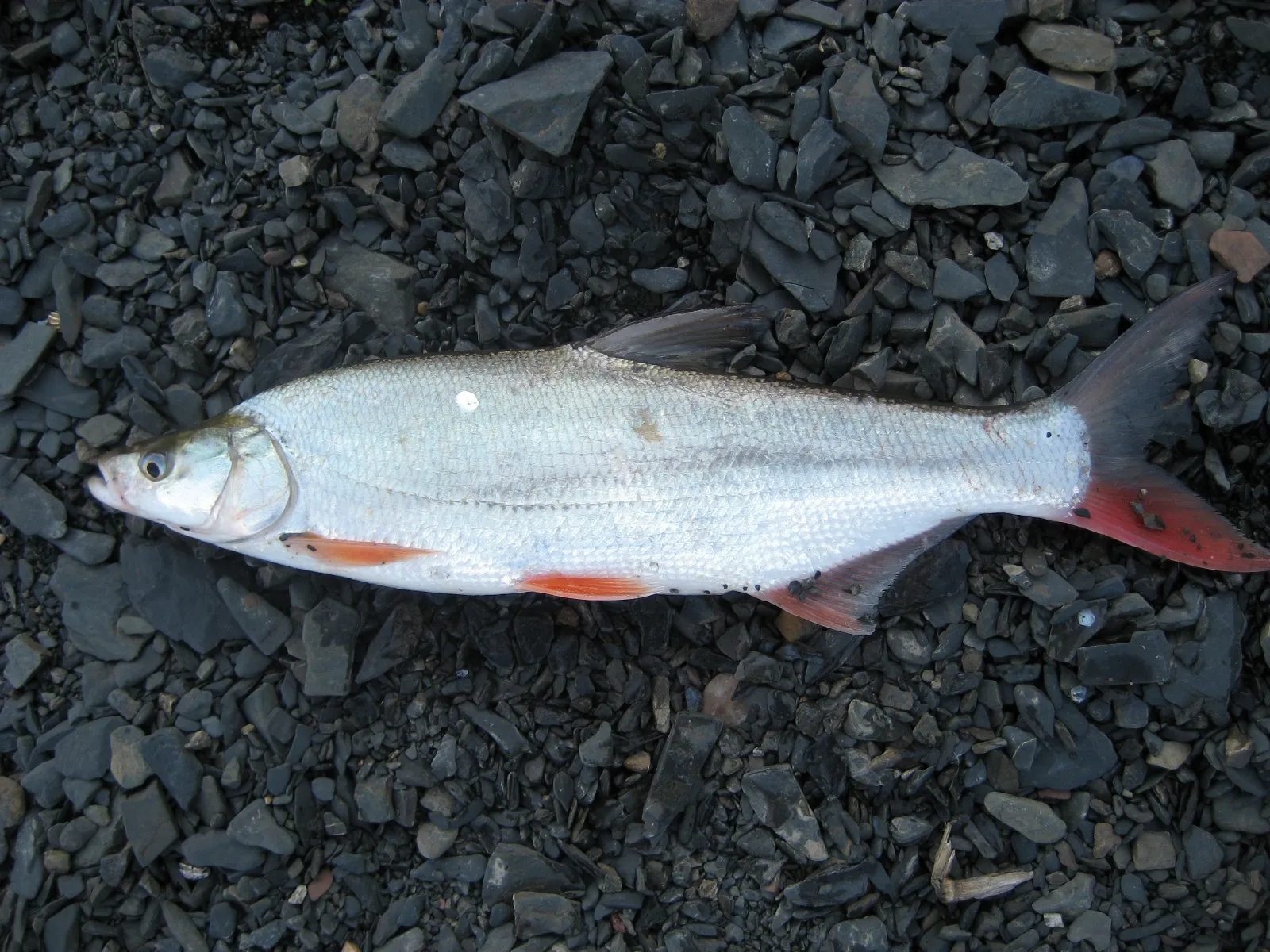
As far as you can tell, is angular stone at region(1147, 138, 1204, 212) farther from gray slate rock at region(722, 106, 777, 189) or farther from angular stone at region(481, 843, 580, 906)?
angular stone at region(481, 843, 580, 906)

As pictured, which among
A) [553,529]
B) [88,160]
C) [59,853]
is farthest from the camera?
[88,160]

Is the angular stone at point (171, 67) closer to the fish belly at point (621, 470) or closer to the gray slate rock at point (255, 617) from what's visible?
the fish belly at point (621, 470)

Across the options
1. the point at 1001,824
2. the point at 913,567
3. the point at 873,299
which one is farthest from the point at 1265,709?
the point at 873,299

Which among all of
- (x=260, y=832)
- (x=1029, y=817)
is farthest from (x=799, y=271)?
(x=260, y=832)

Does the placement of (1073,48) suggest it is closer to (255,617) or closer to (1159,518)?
(1159,518)

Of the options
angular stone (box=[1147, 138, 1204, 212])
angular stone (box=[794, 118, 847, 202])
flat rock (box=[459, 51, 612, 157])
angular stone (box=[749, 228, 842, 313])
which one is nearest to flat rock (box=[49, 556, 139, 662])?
flat rock (box=[459, 51, 612, 157])

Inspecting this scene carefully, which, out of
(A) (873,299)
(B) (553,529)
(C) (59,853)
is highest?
(A) (873,299)

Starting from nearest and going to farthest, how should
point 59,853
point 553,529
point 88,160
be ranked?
point 553,529 < point 59,853 < point 88,160

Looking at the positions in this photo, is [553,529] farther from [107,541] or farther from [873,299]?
[107,541]
